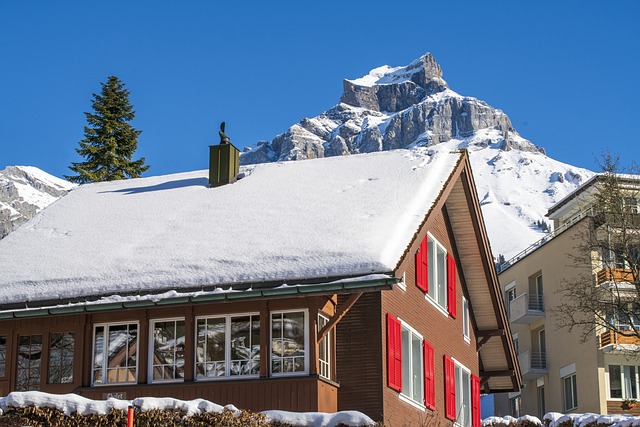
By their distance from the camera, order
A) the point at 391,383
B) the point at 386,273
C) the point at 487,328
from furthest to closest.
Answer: the point at 487,328, the point at 391,383, the point at 386,273

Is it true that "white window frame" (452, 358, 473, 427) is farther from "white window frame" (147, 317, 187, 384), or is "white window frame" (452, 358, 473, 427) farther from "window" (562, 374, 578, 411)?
"window" (562, 374, 578, 411)

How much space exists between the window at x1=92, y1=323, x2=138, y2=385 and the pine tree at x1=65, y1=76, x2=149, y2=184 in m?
28.6

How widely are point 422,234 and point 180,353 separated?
5.73 m

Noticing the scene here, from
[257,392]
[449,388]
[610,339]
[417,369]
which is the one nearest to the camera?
[257,392]

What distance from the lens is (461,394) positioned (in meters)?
31.0

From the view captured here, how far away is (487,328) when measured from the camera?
34094mm

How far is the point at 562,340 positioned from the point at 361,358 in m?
32.1

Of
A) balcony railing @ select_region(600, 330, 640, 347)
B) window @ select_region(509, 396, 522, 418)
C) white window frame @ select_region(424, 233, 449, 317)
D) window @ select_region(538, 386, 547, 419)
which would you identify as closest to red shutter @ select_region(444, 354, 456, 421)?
white window frame @ select_region(424, 233, 449, 317)

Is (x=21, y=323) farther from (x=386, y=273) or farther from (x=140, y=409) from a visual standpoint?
(x=386, y=273)

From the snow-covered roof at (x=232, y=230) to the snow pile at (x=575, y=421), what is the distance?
894cm

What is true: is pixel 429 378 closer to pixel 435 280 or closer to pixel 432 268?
pixel 435 280

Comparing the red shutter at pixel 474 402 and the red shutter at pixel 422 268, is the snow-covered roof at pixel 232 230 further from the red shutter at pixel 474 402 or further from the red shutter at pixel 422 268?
the red shutter at pixel 474 402

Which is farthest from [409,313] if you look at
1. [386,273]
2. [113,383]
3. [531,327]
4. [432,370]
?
[531,327]

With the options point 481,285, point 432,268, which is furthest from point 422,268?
point 481,285
